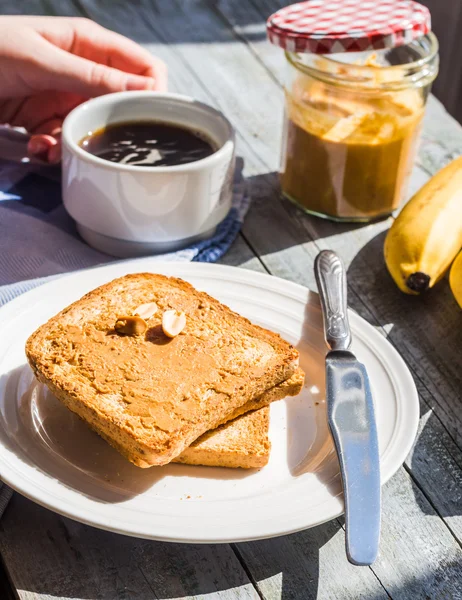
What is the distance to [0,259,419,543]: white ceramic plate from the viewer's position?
0.92m

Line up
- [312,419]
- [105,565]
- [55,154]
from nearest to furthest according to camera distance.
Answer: [105,565]
[312,419]
[55,154]

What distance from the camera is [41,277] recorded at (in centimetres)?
140

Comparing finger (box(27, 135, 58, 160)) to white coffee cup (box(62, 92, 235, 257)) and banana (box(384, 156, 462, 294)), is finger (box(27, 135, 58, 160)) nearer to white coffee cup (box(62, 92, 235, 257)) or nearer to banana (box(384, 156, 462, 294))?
white coffee cup (box(62, 92, 235, 257))

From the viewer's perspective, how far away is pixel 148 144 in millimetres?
1495

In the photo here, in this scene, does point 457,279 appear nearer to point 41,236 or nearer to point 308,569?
point 308,569

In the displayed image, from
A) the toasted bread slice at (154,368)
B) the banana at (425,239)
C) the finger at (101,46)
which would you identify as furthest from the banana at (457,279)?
the finger at (101,46)

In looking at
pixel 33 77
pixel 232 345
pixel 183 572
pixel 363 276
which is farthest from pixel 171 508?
pixel 33 77

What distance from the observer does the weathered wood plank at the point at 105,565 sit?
94 centimetres

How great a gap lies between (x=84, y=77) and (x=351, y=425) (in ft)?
3.00

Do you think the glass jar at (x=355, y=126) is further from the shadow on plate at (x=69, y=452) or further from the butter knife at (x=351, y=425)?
the shadow on plate at (x=69, y=452)

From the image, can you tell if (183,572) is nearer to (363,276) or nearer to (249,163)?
(363,276)

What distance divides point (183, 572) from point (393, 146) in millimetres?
906

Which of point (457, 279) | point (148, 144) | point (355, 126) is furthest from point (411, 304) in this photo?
point (148, 144)

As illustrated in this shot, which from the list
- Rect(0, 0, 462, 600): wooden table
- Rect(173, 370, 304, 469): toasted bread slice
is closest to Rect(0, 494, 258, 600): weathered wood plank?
Rect(0, 0, 462, 600): wooden table
